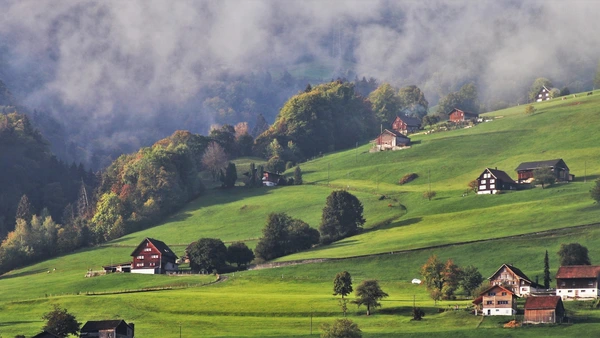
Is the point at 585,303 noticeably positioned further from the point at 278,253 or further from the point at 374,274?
the point at 278,253

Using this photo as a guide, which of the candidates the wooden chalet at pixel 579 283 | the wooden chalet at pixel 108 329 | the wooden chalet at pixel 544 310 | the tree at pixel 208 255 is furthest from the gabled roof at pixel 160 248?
the wooden chalet at pixel 544 310

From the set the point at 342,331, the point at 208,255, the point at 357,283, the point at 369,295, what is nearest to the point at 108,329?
the point at 342,331

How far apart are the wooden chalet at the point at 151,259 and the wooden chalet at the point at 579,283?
6717 cm

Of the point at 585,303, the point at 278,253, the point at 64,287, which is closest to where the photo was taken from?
the point at 585,303

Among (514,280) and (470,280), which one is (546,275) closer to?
(514,280)

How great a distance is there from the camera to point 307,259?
17688 cm

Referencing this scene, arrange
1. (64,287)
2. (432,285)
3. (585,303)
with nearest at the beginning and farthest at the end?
(585,303), (432,285), (64,287)

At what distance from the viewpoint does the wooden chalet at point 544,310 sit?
129 meters

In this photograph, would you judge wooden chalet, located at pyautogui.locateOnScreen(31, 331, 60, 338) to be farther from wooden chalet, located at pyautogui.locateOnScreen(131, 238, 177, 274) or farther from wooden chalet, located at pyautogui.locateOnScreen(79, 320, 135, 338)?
wooden chalet, located at pyautogui.locateOnScreen(131, 238, 177, 274)

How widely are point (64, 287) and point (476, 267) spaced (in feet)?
190

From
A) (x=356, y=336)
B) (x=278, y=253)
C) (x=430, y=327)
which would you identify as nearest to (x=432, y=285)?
(x=430, y=327)

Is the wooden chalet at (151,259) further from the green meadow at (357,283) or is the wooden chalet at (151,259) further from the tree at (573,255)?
the tree at (573,255)

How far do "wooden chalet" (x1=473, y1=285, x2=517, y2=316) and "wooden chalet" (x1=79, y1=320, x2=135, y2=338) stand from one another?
124 feet

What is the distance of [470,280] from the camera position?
150 m
